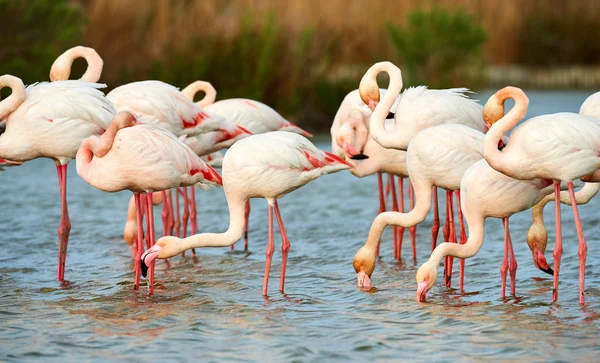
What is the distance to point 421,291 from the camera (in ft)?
21.9

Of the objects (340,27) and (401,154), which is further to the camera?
(340,27)

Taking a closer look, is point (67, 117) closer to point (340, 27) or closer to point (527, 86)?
point (340, 27)

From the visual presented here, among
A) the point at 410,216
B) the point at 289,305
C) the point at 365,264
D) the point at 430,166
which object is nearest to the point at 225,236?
the point at 289,305

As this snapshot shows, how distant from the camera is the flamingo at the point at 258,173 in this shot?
6.89 m

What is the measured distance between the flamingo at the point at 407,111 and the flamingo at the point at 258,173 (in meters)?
0.73

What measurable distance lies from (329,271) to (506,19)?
1550cm

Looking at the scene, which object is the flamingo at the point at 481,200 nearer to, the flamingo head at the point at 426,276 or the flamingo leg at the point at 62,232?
the flamingo head at the point at 426,276

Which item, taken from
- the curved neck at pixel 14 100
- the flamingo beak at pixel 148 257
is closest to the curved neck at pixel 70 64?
the curved neck at pixel 14 100

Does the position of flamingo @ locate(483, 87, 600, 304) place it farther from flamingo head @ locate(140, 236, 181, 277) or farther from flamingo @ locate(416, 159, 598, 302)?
flamingo head @ locate(140, 236, 181, 277)

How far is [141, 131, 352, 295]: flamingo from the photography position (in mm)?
6887

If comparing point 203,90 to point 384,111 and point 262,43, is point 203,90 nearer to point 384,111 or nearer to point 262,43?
point 384,111

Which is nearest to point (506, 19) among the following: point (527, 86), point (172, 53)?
point (527, 86)

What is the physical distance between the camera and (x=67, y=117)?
24.7 feet

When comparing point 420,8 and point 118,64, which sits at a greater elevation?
point 420,8
